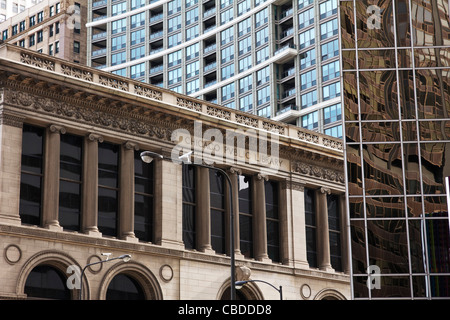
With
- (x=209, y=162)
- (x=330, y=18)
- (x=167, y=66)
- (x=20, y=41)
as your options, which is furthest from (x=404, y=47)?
(x=20, y=41)

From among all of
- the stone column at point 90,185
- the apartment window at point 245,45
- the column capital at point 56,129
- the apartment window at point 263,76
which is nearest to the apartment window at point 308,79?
the apartment window at point 263,76

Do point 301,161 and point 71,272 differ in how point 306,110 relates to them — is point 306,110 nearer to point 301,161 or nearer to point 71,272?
point 301,161

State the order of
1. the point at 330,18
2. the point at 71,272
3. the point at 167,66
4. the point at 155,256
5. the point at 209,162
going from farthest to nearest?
the point at 167,66 < the point at 330,18 < the point at 209,162 < the point at 155,256 < the point at 71,272

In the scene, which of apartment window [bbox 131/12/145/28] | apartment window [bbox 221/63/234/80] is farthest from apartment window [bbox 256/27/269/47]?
apartment window [bbox 131/12/145/28]

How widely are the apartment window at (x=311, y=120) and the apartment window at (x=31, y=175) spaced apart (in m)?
50.8

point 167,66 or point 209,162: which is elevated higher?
point 167,66

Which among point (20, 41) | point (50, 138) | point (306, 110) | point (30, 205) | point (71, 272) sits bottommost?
point (71, 272)

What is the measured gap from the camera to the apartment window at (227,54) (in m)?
105

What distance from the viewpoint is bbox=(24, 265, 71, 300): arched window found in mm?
44812

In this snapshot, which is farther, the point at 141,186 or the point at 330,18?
the point at 330,18

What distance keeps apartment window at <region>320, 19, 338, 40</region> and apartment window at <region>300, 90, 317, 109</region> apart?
20.5ft

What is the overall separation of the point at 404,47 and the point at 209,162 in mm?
Answer: 16872

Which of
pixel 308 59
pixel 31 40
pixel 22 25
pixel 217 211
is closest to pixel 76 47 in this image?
pixel 31 40

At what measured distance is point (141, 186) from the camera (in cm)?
5147
